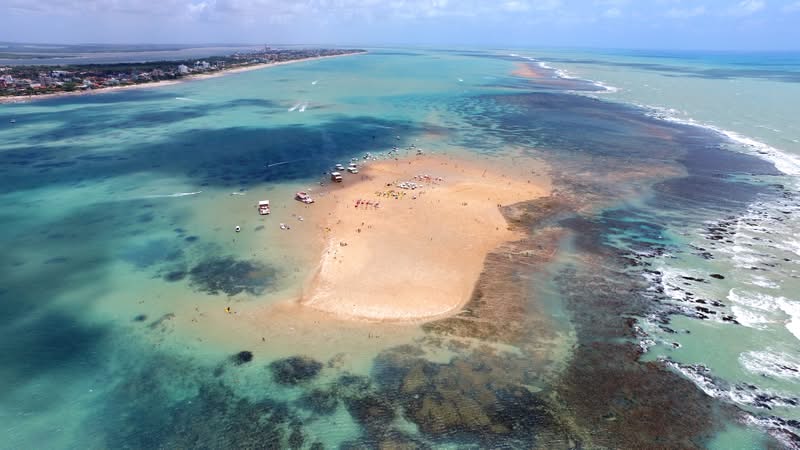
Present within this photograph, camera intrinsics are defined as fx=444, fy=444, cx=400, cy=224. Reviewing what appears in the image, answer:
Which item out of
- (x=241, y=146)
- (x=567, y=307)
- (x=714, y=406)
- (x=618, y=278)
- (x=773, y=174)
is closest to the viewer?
(x=714, y=406)

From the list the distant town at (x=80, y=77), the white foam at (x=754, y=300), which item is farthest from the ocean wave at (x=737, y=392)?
the distant town at (x=80, y=77)

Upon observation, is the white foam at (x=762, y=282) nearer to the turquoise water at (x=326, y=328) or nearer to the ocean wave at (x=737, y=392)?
the turquoise water at (x=326, y=328)

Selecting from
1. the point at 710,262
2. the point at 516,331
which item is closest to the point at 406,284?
the point at 516,331

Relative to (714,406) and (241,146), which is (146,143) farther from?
(714,406)

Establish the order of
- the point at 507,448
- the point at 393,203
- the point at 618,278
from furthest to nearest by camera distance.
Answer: the point at 393,203
the point at 618,278
the point at 507,448

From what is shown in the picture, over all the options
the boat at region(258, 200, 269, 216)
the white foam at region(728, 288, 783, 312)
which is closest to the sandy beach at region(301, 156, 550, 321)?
the boat at region(258, 200, 269, 216)

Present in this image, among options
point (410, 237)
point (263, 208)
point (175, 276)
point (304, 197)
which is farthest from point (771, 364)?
point (263, 208)

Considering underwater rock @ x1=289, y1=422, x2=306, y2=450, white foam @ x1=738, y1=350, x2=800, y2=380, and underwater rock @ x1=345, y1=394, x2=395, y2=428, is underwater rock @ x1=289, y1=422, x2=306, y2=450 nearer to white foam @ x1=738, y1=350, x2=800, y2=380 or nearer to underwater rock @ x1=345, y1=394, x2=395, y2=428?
underwater rock @ x1=345, y1=394, x2=395, y2=428
